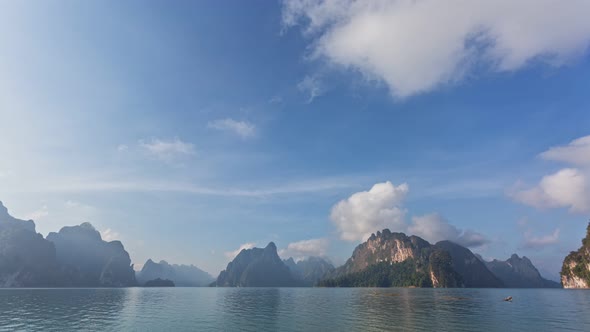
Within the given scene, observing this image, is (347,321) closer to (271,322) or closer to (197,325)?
(271,322)

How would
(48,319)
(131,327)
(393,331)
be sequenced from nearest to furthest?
(393,331), (131,327), (48,319)

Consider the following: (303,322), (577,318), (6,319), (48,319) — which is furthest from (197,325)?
(577,318)

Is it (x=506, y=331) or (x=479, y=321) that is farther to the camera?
(x=479, y=321)

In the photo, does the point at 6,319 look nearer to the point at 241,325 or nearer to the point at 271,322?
the point at 241,325

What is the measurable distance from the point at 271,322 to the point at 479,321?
155 feet

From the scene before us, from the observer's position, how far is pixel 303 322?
73000mm

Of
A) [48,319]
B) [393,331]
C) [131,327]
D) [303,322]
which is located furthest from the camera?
[48,319]

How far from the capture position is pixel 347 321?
7312 centimetres

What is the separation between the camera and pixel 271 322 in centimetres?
7312

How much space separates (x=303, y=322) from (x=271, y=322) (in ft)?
23.2

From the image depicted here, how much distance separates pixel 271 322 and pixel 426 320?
116 feet

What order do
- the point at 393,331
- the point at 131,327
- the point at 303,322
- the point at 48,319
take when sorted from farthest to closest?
the point at 48,319
the point at 303,322
the point at 131,327
the point at 393,331

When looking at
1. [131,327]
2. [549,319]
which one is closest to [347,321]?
[131,327]

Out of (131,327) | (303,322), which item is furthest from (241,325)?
(131,327)
